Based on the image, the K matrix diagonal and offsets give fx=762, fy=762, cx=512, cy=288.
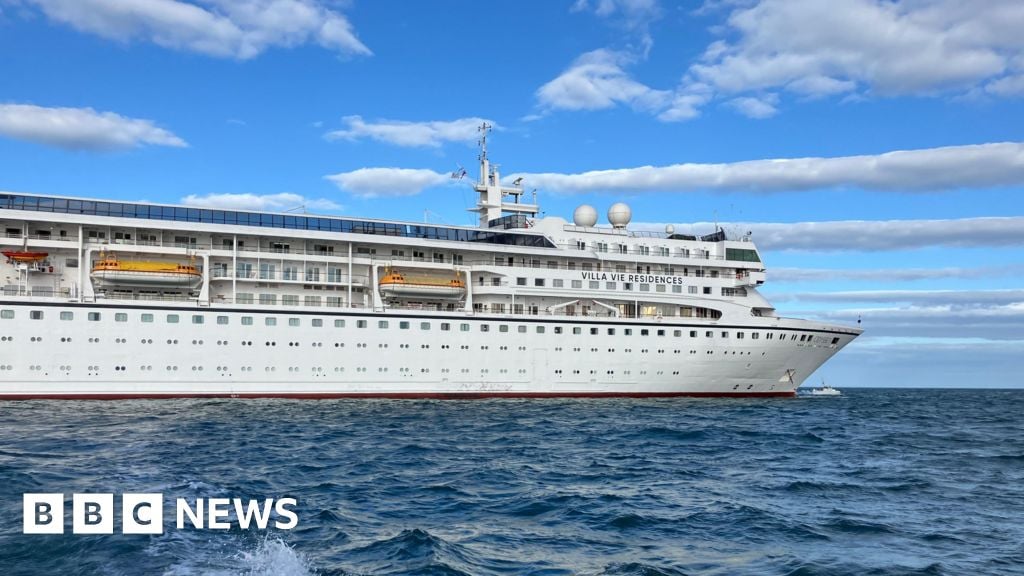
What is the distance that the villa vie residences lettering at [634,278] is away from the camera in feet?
144

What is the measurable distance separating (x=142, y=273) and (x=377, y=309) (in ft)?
36.1

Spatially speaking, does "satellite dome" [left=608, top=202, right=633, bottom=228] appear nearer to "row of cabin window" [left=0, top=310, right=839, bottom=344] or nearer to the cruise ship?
the cruise ship

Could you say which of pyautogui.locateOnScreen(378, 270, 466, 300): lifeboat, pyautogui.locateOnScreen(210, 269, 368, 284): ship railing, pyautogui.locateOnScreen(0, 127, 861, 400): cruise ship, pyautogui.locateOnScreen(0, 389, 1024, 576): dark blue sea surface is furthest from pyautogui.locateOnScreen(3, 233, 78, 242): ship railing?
pyautogui.locateOnScreen(378, 270, 466, 300): lifeboat

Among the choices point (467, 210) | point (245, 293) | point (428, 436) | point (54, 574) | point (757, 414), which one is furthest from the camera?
point (467, 210)

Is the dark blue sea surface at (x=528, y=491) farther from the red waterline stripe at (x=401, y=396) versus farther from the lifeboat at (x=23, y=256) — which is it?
the lifeboat at (x=23, y=256)

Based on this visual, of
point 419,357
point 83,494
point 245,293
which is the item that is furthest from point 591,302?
point 83,494

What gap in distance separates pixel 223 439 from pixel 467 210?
30489 millimetres

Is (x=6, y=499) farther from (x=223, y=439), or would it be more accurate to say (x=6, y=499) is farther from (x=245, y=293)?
(x=245, y=293)

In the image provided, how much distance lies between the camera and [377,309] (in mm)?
38406

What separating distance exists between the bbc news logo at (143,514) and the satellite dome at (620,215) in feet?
122

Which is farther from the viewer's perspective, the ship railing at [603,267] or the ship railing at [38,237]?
the ship railing at [603,267]

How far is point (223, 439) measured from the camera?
837 inches

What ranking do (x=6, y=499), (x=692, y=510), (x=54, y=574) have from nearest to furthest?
(x=54, y=574) < (x=6, y=499) < (x=692, y=510)

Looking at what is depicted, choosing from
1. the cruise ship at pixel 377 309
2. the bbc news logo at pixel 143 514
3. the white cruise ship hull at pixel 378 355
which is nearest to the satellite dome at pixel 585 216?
Result: the cruise ship at pixel 377 309
